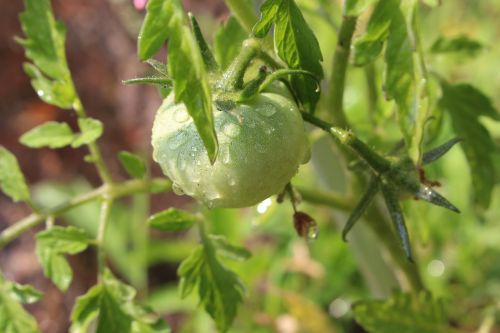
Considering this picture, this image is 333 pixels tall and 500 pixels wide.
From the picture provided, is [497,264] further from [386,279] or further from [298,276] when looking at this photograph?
[386,279]

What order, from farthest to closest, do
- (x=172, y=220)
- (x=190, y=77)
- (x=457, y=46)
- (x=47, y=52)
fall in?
(x=457, y=46), (x=47, y=52), (x=172, y=220), (x=190, y=77)

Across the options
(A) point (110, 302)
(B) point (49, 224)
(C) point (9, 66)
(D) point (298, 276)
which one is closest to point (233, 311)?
(A) point (110, 302)

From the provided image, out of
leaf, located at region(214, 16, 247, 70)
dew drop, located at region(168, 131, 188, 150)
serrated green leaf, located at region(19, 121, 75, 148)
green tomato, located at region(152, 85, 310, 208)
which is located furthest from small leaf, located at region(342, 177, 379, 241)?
serrated green leaf, located at region(19, 121, 75, 148)

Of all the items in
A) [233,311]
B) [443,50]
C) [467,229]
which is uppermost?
[443,50]

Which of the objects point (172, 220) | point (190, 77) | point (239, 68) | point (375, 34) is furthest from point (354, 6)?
point (172, 220)

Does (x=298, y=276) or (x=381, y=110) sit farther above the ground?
(x=381, y=110)

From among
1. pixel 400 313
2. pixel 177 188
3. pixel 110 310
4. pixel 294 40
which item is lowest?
pixel 400 313

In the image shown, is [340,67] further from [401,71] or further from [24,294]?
[24,294]
